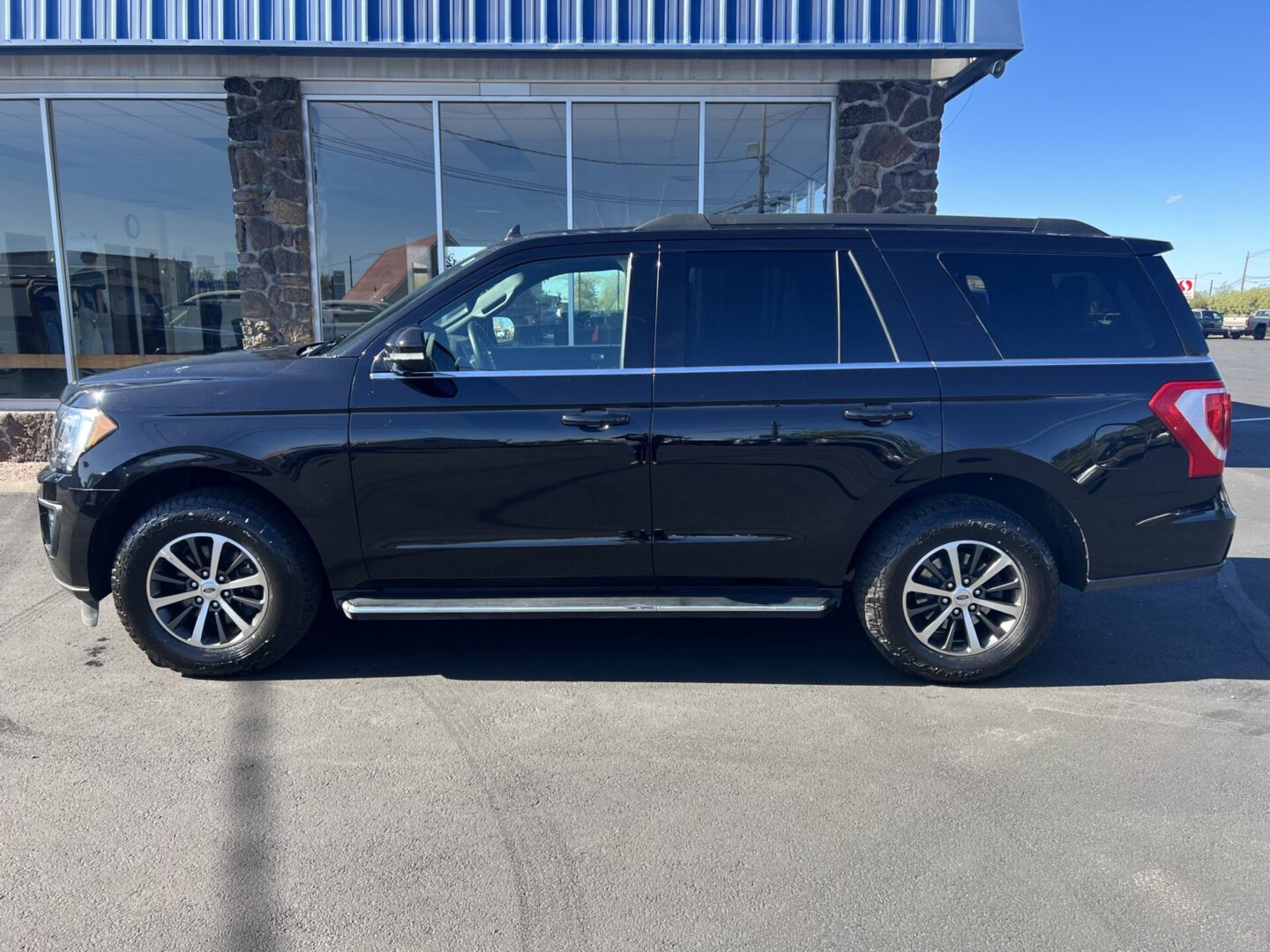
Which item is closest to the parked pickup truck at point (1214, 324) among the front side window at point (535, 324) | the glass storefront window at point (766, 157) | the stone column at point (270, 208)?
the glass storefront window at point (766, 157)

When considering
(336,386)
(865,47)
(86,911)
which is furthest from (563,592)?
(865,47)

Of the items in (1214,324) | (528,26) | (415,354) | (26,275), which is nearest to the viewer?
(415,354)

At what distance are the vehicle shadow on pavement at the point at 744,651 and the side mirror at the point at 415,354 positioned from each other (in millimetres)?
1395

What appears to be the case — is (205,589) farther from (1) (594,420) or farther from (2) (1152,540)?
(2) (1152,540)

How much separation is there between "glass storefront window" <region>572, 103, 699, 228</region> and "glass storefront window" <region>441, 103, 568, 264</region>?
228 mm

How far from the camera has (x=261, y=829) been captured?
2826 mm

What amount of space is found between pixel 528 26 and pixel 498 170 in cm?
211

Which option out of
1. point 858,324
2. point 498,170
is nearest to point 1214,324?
point 498,170

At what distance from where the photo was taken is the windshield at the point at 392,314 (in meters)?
3.78

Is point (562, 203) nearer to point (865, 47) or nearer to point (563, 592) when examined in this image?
point (865, 47)

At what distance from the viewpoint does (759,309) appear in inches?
150

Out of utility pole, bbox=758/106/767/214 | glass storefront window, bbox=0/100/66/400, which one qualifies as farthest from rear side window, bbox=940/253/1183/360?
glass storefront window, bbox=0/100/66/400

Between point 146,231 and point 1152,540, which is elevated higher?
point 146,231

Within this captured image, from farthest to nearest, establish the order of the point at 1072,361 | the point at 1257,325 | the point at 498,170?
the point at 1257,325, the point at 498,170, the point at 1072,361
